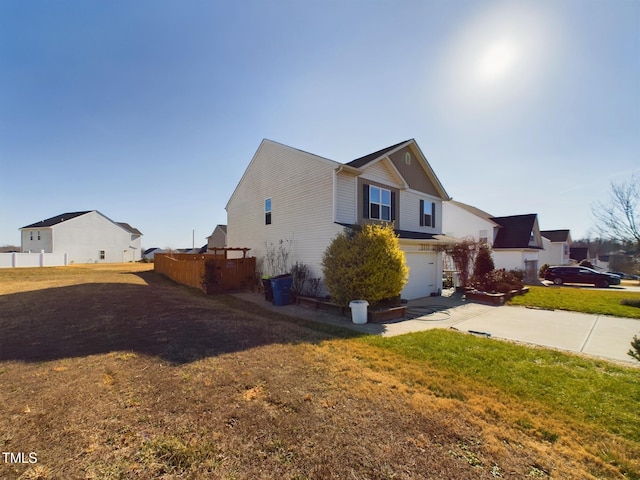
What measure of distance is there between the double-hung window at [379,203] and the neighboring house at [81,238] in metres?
41.5

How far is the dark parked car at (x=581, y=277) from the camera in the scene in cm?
2280

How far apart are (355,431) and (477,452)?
1.24m

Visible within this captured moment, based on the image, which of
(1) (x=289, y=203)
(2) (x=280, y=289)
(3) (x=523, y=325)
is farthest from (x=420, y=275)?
(1) (x=289, y=203)

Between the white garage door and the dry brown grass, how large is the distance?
303 inches

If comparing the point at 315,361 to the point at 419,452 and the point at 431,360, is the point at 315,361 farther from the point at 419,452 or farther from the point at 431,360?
the point at 419,452

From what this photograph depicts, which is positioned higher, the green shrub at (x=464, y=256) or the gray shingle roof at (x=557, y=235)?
the gray shingle roof at (x=557, y=235)

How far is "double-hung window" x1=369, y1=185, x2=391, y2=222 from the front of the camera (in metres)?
13.1

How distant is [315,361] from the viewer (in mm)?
5184

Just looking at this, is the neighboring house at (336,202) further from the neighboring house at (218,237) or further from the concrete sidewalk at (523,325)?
the neighboring house at (218,237)

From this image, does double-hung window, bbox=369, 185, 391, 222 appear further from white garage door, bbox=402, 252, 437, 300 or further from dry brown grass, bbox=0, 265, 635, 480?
dry brown grass, bbox=0, 265, 635, 480

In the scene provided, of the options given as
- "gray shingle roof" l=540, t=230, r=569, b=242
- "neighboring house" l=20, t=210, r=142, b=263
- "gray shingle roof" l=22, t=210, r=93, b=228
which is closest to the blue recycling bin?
"gray shingle roof" l=540, t=230, r=569, b=242

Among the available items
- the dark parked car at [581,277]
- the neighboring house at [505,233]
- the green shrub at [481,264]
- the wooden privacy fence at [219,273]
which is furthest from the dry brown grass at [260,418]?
the dark parked car at [581,277]

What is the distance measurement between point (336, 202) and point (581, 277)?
2457cm

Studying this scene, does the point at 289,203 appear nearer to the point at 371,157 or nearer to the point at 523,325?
the point at 371,157
